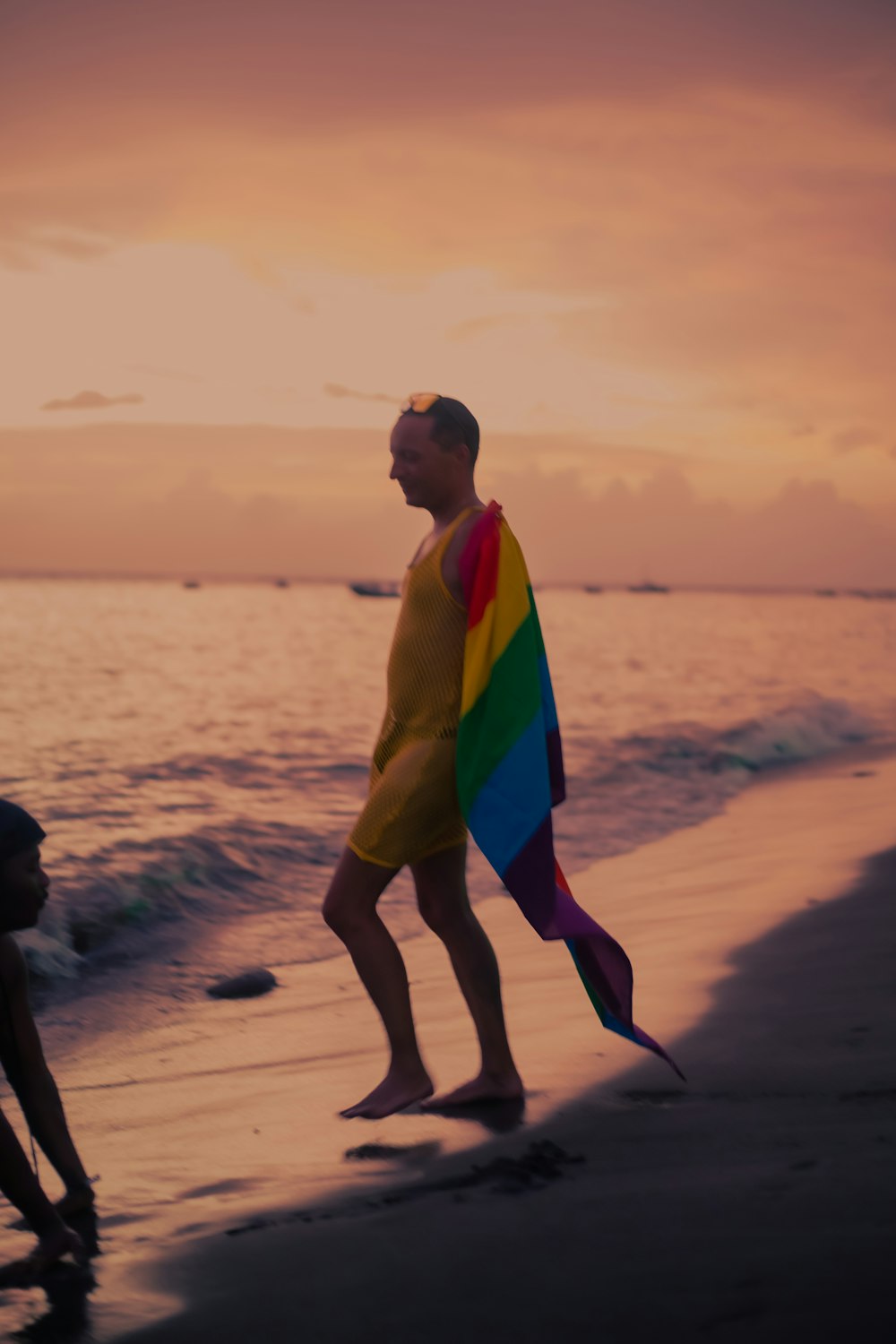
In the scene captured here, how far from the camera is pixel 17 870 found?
9.20ft

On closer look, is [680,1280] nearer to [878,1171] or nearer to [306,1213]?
[878,1171]

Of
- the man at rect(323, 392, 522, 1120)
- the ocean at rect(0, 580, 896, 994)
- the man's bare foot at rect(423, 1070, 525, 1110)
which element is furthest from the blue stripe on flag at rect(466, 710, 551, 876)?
the ocean at rect(0, 580, 896, 994)

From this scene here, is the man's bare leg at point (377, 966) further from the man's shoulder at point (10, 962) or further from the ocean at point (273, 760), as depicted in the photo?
the ocean at point (273, 760)

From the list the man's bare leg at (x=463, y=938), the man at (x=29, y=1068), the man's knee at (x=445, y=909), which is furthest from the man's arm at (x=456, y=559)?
the man at (x=29, y=1068)

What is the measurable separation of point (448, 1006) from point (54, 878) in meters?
3.77

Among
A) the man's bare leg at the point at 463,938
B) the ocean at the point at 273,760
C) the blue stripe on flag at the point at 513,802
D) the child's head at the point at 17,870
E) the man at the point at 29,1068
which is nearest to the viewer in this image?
the man at the point at 29,1068

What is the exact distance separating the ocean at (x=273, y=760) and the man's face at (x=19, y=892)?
3.51 meters

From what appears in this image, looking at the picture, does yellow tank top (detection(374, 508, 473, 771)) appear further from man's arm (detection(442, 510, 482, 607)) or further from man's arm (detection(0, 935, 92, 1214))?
man's arm (detection(0, 935, 92, 1214))

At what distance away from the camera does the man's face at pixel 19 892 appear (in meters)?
2.79

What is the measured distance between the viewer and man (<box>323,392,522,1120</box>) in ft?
11.7

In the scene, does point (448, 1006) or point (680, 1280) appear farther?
point (448, 1006)

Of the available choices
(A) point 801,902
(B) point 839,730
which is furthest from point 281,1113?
(B) point 839,730

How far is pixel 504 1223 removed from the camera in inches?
106

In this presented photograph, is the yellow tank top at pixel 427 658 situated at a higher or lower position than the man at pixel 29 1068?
higher
